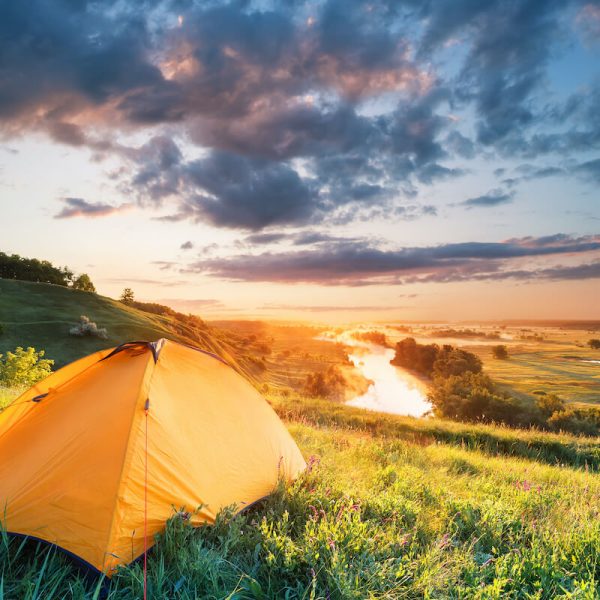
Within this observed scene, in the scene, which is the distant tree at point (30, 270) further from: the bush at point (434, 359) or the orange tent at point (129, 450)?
the orange tent at point (129, 450)

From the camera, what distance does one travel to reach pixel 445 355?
2938 inches

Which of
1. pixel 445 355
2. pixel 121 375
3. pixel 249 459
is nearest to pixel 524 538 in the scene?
pixel 249 459

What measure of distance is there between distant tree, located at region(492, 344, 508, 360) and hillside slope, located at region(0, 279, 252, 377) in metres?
42.9

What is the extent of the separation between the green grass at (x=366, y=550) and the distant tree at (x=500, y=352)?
6904 centimetres

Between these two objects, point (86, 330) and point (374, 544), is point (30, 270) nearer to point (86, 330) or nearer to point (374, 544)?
point (86, 330)

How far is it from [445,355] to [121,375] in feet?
246

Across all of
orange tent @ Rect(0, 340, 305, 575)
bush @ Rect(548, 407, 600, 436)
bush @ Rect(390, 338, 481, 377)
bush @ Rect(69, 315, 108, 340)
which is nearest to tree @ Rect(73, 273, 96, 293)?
bush @ Rect(69, 315, 108, 340)

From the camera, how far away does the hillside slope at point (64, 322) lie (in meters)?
48.2

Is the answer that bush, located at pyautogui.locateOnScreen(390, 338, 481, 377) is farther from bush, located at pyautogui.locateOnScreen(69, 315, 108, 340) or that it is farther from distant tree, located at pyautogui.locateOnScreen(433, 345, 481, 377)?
bush, located at pyautogui.locateOnScreen(69, 315, 108, 340)

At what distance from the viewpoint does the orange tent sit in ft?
14.8

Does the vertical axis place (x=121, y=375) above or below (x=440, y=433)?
above

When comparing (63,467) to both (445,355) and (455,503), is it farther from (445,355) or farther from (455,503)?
(445,355)

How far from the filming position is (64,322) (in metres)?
54.9

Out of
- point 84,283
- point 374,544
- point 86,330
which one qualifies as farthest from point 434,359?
point 374,544
